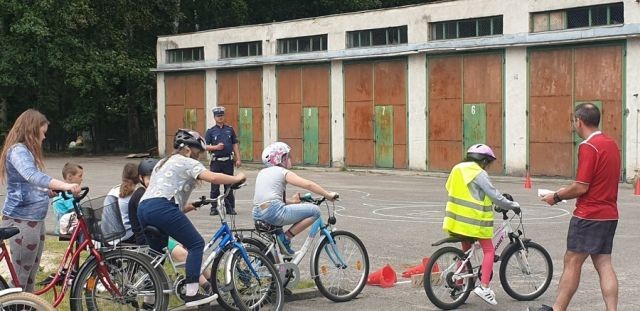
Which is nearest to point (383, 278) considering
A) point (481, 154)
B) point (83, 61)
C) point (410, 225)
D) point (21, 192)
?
point (481, 154)

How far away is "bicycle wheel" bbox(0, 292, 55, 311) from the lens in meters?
6.06

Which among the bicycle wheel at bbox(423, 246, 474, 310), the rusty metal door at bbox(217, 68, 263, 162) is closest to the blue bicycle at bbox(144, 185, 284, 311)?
the bicycle wheel at bbox(423, 246, 474, 310)

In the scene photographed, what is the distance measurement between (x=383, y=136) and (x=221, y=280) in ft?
81.4

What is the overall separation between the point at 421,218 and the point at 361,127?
1658cm

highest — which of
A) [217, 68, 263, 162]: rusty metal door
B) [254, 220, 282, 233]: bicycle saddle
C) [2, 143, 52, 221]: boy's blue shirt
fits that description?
[217, 68, 263, 162]: rusty metal door

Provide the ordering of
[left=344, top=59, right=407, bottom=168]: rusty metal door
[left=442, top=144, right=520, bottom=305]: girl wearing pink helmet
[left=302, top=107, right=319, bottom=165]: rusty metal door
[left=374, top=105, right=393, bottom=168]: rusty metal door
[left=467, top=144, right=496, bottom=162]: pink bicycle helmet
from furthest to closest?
[left=302, top=107, right=319, bottom=165]: rusty metal door → [left=374, top=105, right=393, bottom=168]: rusty metal door → [left=344, top=59, right=407, bottom=168]: rusty metal door → [left=467, top=144, right=496, bottom=162]: pink bicycle helmet → [left=442, top=144, right=520, bottom=305]: girl wearing pink helmet

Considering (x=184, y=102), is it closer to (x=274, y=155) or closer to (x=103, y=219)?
(x=274, y=155)

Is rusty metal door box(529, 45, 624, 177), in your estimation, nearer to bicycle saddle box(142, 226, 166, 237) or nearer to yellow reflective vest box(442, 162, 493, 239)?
yellow reflective vest box(442, 162, 493, 239)

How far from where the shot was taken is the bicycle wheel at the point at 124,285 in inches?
285

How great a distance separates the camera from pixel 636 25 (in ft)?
81.5

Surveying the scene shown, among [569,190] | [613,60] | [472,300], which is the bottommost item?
[472,300]

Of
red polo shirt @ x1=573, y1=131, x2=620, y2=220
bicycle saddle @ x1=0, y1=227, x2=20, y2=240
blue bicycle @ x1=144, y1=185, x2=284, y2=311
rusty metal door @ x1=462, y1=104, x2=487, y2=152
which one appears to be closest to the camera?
bicycle saddle @ x1=0, y1=227, x2=20, y2=240

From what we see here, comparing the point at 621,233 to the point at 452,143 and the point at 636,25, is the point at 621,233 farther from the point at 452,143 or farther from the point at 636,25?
the point at 452,143

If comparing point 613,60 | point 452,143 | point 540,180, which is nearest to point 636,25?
point 613,60
